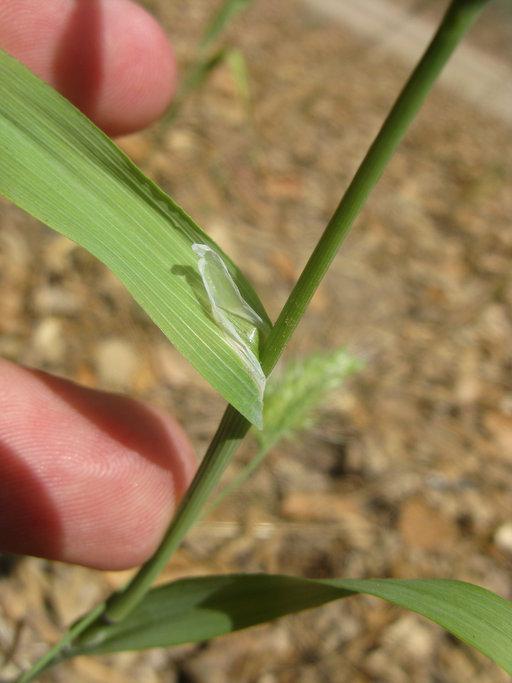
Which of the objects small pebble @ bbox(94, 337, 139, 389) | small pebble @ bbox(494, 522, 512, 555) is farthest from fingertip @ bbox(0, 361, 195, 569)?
small pebble @ bbox(494, 522, 512, 555)

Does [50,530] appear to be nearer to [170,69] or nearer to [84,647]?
[84,647]

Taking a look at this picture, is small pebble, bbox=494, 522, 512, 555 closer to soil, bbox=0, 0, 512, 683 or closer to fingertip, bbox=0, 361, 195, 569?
soil, bbox=0, 0, 512, 683

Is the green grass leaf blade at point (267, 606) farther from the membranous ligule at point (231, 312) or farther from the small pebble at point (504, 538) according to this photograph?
the small pebble at point (504, 538)

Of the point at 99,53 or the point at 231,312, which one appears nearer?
the point at 231,312

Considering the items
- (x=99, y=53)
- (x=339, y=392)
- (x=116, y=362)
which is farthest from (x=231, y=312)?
(x=339, y=392)

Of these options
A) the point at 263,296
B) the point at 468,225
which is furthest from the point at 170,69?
the point at 468,225

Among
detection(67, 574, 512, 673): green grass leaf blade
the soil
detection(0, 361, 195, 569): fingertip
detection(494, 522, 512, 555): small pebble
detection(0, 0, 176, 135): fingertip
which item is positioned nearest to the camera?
detection(67, 574, 512, 673): green grass leaf blade

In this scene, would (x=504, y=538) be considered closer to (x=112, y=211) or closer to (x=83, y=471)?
(x=83, y=471)

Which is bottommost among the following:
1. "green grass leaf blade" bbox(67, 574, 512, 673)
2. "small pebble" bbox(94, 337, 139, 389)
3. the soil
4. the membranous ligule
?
"small pebble" bbox(94, 337, 139, 389)
